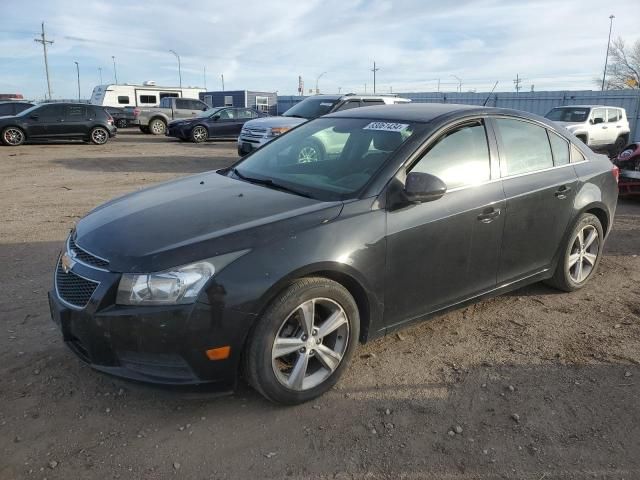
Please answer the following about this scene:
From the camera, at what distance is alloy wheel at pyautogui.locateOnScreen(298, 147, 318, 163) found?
156 inches

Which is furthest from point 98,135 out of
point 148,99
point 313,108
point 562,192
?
point 562,192

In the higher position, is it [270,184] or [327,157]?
[327,157]

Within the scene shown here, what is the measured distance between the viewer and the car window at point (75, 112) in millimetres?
19391

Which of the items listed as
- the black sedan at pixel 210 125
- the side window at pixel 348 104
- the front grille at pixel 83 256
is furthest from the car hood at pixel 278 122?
the black sedan at pixel 210 125

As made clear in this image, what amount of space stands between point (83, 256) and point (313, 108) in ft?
33.3

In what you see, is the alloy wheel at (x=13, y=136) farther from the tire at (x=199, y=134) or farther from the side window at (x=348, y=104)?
the side window at (x=348, y=104)

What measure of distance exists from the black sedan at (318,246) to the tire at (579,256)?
5cm

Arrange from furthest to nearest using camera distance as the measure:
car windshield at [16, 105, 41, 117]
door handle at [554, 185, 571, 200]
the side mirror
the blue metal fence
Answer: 1. the blue metal fence
2. car windshield at [16, 105, 41, 117]
3. door handle at [554, 185, 571, 200]
4. the side mirror

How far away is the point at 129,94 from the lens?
30.2m

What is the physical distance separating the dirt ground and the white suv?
13.5m

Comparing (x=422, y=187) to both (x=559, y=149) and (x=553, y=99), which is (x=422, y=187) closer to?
(x=559, y=149)

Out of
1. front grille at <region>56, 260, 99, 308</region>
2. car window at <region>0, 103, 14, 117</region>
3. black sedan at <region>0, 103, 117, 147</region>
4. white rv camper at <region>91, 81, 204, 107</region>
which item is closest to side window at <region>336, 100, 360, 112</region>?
front grille at <region>56, 260, 99, 308</region>

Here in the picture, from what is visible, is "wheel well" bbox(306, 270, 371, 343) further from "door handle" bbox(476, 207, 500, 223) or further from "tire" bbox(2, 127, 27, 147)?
"tire" bbox(2, 127, 27, 147)

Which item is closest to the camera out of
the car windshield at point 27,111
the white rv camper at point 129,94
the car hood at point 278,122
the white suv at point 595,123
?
the car hood at point 278,122
